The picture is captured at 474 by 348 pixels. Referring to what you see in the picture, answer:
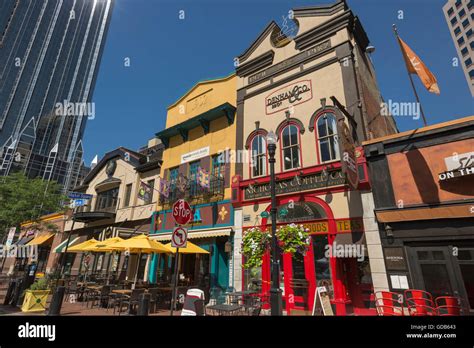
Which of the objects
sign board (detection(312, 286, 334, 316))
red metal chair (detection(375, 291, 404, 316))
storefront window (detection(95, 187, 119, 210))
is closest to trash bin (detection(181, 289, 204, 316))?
sign board (detection(312, 286, 334, 316))

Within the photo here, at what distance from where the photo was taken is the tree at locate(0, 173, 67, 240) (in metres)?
22.8

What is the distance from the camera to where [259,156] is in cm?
1405

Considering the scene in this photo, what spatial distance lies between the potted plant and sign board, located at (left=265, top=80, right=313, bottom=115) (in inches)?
535

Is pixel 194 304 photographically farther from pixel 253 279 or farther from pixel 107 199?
pixel 107 199

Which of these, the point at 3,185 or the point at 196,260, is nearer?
the point at 196,260

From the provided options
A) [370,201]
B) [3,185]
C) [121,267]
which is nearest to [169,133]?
[121,267]

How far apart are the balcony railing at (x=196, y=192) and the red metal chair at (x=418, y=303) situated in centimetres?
992

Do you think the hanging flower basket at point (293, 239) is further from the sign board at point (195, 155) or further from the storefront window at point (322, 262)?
the sign board at point (195, 155)

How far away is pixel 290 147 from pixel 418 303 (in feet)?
26.3

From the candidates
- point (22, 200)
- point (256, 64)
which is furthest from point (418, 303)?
point (22, 200)

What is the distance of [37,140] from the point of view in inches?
4478

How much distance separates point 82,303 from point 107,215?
10047mm
